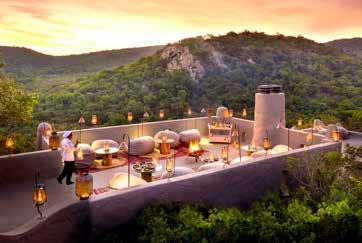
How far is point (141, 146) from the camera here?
1325 cm

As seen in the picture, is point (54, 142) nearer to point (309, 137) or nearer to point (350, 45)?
point (309, 137)

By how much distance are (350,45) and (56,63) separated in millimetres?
35624

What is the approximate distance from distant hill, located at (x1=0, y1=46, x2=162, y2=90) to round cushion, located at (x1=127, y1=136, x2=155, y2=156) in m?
21.3

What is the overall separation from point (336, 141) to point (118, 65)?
105 feet

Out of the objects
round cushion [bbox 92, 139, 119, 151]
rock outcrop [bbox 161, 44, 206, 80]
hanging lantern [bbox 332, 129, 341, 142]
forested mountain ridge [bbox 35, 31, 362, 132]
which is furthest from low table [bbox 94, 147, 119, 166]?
rock outcrop [bbox 161, 44, 206, 80]

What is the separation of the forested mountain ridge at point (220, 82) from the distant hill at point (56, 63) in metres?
2.30

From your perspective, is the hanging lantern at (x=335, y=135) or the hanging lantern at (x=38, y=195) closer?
the hanging lantern at (x=38, y=195)

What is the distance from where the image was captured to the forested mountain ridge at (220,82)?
26281 mm

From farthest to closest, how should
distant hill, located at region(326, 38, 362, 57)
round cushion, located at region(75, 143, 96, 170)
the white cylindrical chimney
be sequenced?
distant hill, located at region(326, 38, 362, 57) → the white cylindrical chimney → round cushion, located at region(75, 143, 96, 170)

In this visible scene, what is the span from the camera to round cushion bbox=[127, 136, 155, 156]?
43.3 ft

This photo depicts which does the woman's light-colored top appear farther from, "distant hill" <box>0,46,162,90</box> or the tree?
"distant hill" <box>0,46,162,90</box>

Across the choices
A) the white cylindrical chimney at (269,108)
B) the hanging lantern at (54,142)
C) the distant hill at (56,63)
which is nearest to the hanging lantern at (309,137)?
the white cylindrical chimney at (269,108)

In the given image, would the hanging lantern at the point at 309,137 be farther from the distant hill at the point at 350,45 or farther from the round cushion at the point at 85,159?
the distant hill at the point at 350,45

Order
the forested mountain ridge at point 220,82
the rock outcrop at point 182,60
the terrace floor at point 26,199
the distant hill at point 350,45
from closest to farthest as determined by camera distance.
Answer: the terrace floor at point 26,199
the forested mountain ridge at point 220,82
the rock outcrop at point 182,60
the distant hill at point 350,45
